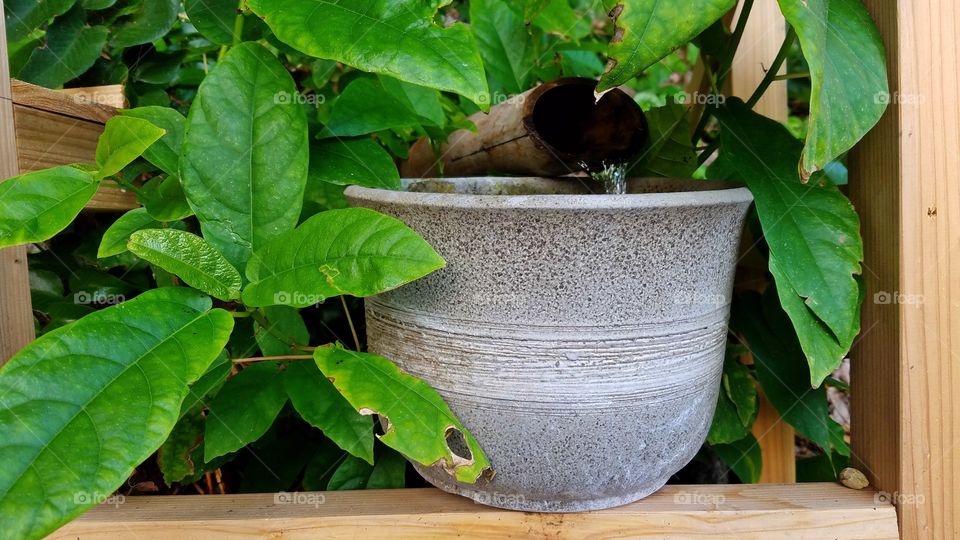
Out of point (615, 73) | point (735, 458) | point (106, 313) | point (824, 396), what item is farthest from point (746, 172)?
point (106, 313)

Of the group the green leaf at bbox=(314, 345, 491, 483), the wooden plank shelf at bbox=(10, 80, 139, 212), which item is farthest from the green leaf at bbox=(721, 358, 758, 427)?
the wooden plank shelf at bbox=(10, 80, 139, 212)

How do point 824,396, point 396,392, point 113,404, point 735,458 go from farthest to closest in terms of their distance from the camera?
point 735,458
point 824,396
point 396,392
point 113,404

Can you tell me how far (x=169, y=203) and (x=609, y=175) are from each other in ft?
1.98

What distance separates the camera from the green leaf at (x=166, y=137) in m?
0.84

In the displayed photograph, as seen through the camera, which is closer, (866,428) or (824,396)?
(866,428)

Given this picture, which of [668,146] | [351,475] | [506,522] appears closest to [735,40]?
[668,146]

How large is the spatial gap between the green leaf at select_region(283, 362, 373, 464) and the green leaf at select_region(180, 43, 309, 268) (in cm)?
18

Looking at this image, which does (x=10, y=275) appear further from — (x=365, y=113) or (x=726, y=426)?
(x=726, y=426)

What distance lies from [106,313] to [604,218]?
1.63ft

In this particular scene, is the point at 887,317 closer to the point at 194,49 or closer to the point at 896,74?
the point at 896,74

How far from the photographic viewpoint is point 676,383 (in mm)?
806

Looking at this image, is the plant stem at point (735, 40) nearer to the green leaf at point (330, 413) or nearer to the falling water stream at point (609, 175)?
the falling water stream at point (609, 175)

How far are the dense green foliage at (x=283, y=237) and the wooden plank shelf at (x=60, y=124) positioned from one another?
63 mm

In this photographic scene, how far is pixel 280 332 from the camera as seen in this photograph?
0.93 m
